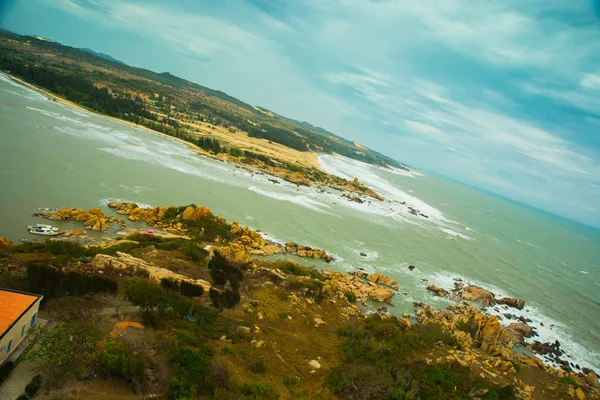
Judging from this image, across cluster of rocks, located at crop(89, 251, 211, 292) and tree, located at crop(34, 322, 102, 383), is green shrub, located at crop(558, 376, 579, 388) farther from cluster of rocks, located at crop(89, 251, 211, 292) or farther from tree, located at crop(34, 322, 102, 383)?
tree, located at crop(34, 322, 102, 383)

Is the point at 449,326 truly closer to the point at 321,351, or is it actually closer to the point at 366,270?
the point at 366,270

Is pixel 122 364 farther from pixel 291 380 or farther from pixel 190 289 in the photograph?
pixel 190 289

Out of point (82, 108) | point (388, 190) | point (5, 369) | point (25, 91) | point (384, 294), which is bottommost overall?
point (384, 294)

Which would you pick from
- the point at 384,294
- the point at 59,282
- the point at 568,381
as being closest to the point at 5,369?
the point at 59,282

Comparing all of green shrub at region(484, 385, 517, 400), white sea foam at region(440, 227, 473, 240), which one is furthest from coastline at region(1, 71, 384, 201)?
green shrub at region(484, 385, 517, 400)

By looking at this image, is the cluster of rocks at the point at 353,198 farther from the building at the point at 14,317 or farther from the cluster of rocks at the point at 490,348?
the building at the point at 14,317

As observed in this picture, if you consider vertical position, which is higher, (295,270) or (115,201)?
(295,270)

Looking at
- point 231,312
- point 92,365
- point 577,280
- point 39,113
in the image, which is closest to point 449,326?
point 231,312
